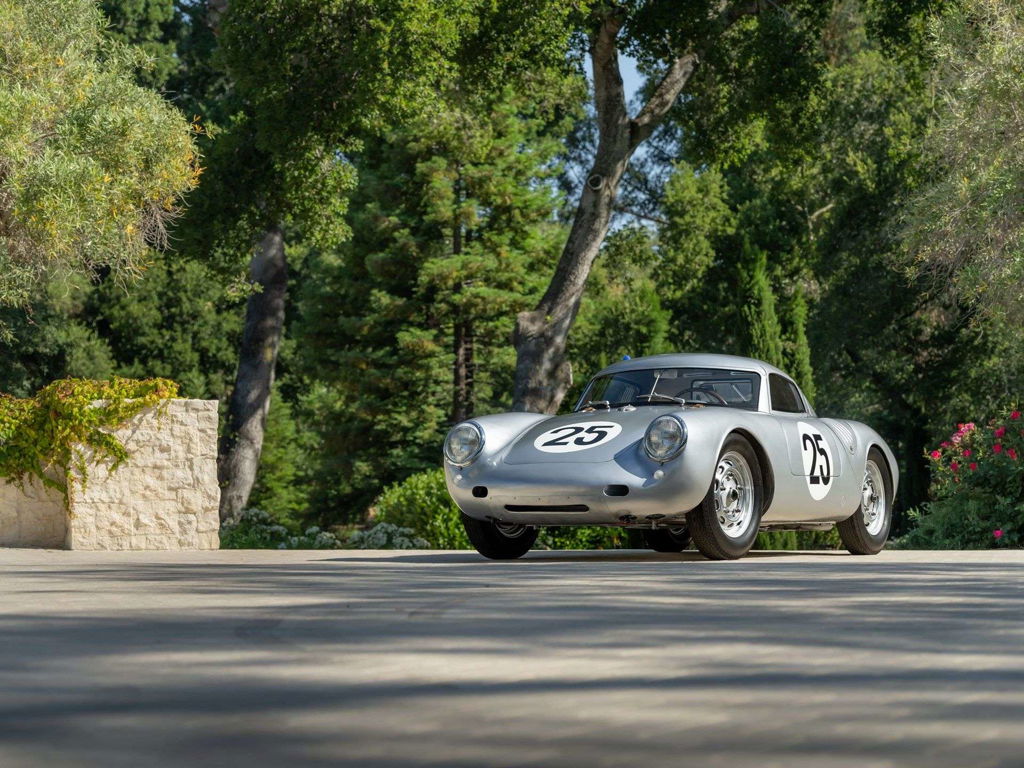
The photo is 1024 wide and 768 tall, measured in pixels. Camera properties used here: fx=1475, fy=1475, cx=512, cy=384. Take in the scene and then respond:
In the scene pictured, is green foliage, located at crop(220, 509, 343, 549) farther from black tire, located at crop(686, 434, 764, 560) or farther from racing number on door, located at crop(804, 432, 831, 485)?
black tire, located at crop(686, 434, 764, 560)

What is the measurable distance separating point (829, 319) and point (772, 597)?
29.9 metres

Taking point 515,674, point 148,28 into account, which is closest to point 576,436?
point 515,674

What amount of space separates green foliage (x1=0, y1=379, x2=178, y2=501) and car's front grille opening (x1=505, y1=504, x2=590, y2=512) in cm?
467

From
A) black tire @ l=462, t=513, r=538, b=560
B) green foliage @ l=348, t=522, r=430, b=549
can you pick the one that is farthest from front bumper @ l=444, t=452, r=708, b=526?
green foliage @ l=348, t=522, r=430, b=549

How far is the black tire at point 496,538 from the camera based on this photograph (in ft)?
35.8

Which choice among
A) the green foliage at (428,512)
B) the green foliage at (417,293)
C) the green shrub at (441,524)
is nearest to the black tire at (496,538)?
the green shrub at (441,524)

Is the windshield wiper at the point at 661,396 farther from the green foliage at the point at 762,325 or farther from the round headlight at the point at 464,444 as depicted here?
the green foliage at the point at 762,325

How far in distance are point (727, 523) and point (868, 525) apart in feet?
8.04

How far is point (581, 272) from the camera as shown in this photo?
69.6ft

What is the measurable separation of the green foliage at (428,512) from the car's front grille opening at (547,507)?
690 centimetres

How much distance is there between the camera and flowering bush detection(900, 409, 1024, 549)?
15.3 m

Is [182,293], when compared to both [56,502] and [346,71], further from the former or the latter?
[56,502]

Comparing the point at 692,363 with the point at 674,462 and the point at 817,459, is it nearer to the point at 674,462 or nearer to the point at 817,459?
the point at 817,459

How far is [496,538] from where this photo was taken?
10992 mm
